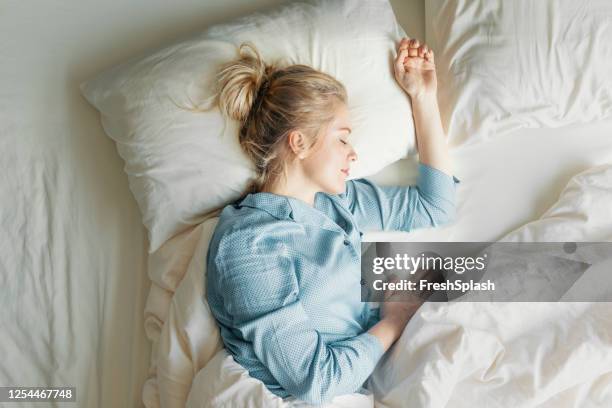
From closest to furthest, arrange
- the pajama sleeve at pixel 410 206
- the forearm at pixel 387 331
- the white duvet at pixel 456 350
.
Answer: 1. the white duvet at pixel 456 350
2. the forearm at pixel 387 331
3. the pajama sleeve at pixel 410 206

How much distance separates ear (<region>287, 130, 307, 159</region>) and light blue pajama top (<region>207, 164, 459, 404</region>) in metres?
0.08

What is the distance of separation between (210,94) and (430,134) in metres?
0.41

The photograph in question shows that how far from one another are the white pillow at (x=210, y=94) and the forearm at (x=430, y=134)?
0.02 m

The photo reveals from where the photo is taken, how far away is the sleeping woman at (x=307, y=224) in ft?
3.44

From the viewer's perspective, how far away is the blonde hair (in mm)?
1160

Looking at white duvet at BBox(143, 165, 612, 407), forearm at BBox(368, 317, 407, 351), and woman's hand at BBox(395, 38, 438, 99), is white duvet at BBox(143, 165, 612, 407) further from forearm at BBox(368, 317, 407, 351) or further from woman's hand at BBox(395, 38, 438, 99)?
woman's hand at BBox(395, 38, 438, 99)

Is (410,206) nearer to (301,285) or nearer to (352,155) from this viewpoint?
(352,155)

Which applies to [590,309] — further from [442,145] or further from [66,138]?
[66,138]

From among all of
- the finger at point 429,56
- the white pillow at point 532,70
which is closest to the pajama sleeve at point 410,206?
the white pillow at point 532,70

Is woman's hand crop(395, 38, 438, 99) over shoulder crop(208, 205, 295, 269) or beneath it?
over

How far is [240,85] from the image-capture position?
1170mm

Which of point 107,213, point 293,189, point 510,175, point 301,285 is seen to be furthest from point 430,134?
point 107,213

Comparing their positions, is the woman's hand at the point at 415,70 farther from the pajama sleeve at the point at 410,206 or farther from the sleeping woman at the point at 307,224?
the pajama sleeve at the point at 410,206

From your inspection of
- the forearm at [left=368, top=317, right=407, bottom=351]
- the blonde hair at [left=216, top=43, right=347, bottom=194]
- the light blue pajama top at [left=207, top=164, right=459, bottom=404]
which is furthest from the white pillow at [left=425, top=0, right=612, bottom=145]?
the forearm at [left=368, top=317, right=407, bottom=351]
